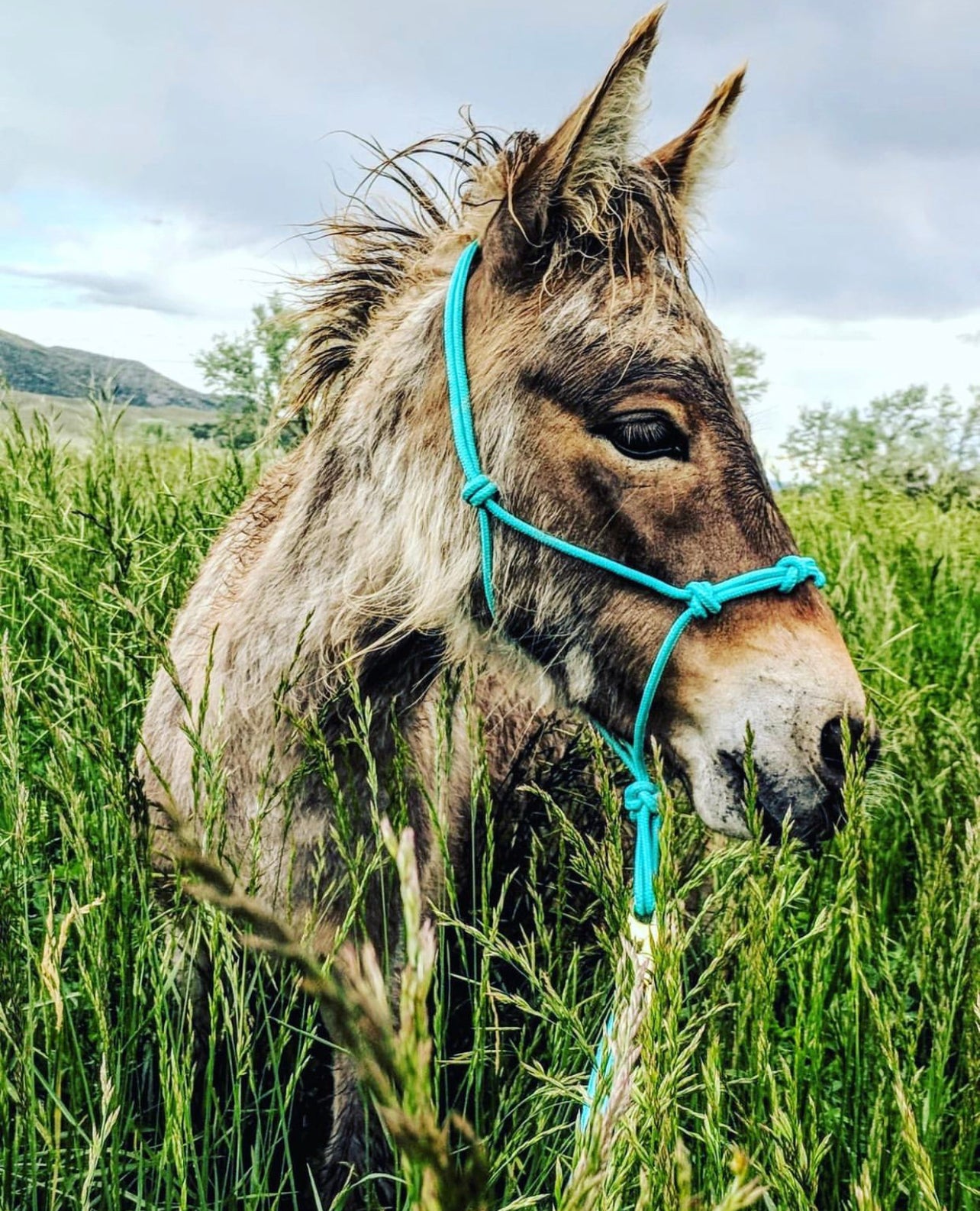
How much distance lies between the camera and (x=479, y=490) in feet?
6.20

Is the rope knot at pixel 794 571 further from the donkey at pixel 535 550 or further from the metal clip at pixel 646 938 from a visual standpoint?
the metal clip at pixel 646 938

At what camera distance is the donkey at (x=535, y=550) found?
173cm

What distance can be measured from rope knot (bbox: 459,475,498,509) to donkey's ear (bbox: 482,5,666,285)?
45 centimetres

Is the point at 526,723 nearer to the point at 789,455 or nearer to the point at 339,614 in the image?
the point at 339,614

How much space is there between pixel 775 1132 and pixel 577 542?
3.58 feet

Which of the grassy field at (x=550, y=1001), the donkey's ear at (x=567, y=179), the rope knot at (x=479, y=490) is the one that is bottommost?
the grassy field at (x=550, y=1001)

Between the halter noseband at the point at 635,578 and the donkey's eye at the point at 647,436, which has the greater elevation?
the donkey's eye at the point at 647,436

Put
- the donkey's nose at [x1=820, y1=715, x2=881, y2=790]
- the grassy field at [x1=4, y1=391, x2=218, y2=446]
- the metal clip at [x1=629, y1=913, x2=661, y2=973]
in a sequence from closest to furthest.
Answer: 1. the metal clip at [x1=629, y1=913, x2=661, y2=973]
2. the donkey's nose at [x1=820, y1=715, x2=881, y2=790]
3. the grassy field at [x1=4, y1=391, x2=218, y2=446]

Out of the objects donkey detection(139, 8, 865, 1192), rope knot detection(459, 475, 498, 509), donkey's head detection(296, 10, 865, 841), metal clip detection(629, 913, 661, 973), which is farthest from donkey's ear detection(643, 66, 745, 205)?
metal clip detection(629, 913, 661, 973)

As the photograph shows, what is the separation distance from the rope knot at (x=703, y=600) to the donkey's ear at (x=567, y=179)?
2.52 feet

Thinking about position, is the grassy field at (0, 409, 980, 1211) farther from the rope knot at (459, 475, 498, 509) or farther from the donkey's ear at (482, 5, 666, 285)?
the donkey's ear at (482, 5, 666, 285)

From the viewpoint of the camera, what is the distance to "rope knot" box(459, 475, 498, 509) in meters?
1.88

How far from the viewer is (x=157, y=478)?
3.83 meters

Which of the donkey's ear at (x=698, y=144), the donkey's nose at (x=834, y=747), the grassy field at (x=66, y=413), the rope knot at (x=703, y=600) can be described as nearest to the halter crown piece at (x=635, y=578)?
the rope knot at (x=703, y=600)
